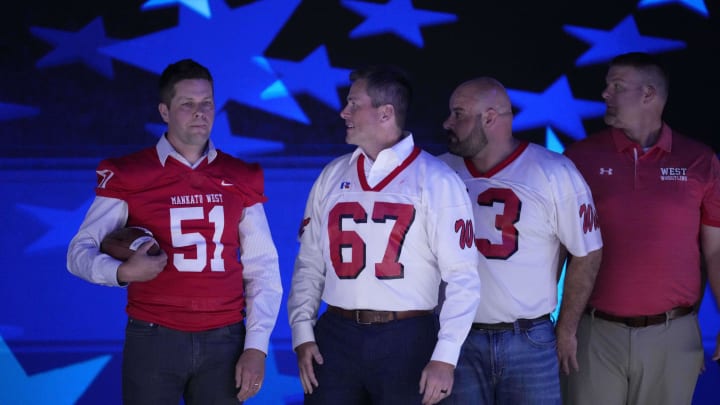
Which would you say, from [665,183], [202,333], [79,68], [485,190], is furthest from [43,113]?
[665,183]

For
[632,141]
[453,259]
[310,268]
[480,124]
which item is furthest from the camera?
[632,141]

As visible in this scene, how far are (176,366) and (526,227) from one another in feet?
3.77

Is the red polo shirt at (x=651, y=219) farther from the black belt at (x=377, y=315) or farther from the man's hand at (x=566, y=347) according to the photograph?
the black belt at (x=377, y=315)

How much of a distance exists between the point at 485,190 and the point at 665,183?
2.20 feet

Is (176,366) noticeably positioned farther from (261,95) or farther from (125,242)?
(261,95)

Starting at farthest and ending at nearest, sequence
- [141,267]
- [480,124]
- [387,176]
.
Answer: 1. [480,124]
2. [387,176]
3. [141,267]

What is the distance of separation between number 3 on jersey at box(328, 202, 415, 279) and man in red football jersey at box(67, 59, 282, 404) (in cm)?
28

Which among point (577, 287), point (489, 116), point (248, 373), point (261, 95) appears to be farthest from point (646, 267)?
point (261, 95)

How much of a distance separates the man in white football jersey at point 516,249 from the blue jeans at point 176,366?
0.69 meters

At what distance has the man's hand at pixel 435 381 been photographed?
8.07 ft

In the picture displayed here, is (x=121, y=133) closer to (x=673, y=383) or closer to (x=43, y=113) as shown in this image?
(x=43, y=113)

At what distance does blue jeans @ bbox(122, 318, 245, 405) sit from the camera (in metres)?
2.54

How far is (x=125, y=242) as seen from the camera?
2521mm

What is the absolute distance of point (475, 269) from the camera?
258cm
